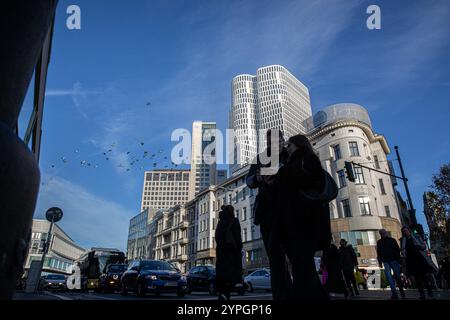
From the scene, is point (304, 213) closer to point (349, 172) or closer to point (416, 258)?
point (416, 258)

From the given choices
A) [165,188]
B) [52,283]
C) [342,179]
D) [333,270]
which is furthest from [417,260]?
[165,188]

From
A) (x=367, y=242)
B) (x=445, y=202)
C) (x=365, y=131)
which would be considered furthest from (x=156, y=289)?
(x=365, y=131)

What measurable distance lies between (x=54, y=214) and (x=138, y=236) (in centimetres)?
9236

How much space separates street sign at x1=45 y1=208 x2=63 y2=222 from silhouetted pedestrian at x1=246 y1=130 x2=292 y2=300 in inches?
426

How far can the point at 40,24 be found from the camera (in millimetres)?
1338

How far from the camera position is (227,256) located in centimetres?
568

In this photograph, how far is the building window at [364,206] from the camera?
31.9m

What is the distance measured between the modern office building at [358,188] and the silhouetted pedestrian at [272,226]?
28.8 meters

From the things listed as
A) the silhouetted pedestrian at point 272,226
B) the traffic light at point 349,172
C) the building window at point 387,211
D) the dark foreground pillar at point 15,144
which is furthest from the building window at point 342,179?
the dark foreground pillar at point 15,144

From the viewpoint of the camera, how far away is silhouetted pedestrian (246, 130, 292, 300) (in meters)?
2.89

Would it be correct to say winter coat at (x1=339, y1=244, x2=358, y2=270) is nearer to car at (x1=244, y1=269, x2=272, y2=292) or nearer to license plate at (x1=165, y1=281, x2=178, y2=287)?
→ license plate at (x1=165, y1=281, x2=178, y2=287)

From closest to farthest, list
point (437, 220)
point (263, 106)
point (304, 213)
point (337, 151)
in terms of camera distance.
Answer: point (304, 213) → point (437, 220) → point (337, 151) → point (263, 106)

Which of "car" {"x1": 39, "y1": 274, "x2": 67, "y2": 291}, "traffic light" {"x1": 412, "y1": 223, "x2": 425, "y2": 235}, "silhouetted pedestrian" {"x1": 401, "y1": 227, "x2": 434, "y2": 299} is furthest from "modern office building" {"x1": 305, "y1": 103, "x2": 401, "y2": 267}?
"car" {"x1": 39, "y1": 274, "x2": 67, "y2": 291}
